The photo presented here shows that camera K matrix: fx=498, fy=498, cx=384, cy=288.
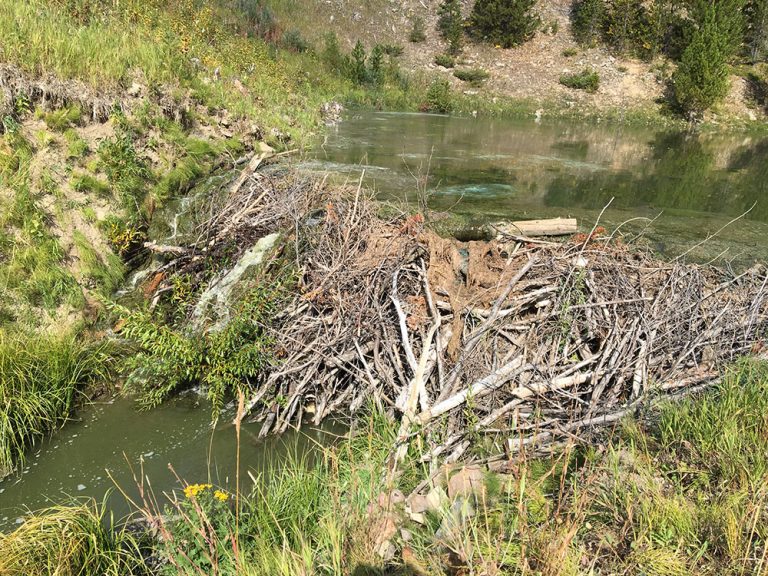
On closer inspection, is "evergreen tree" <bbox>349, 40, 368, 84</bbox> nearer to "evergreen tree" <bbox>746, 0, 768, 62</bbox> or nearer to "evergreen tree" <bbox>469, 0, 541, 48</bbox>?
"evergreen tree" <bbox>469, 0, 541, 48</bbox>

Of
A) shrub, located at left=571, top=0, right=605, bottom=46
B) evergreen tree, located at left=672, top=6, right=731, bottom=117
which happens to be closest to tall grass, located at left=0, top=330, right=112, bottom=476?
evergreen tree, located at left=672, top=6, right=731, bottom=117

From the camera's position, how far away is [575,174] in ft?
43.3

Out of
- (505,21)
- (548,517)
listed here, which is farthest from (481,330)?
(505,21)

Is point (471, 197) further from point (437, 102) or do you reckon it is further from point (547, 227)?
point (437, 102)

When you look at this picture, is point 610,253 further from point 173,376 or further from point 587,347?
point 173,376

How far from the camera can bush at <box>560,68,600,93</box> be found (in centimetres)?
3209

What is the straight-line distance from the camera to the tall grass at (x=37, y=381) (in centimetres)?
405

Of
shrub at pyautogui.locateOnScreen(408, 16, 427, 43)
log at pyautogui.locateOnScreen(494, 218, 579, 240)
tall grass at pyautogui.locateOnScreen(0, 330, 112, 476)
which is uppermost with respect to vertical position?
shrub at pyautogui.locateOnScreen(408, 16, 427, 43)

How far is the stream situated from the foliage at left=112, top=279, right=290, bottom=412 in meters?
0.23

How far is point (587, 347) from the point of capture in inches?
175

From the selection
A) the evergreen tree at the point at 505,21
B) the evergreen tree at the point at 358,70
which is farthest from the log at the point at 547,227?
the evergreen tree at the point at 505,21

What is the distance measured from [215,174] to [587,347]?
737 centimetres

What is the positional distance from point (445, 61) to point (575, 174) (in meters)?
25.2

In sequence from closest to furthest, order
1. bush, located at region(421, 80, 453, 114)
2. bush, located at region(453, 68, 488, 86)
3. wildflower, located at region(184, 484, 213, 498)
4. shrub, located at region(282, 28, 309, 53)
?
wildflower, located at region(184, 484, 213, 498) < shrub, located at region(282, 28, 309, 53) < bush, located at region(421, 80, 453, 114) < bush, located at region(453, 68, 488, 86)
